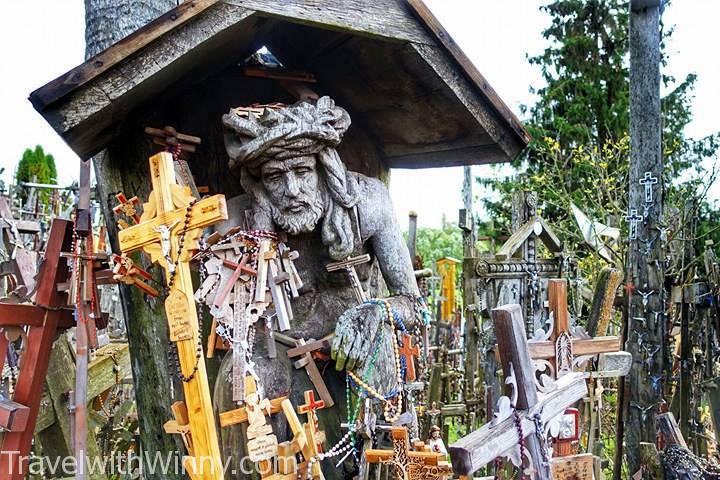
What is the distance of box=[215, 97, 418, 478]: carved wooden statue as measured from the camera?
309cm

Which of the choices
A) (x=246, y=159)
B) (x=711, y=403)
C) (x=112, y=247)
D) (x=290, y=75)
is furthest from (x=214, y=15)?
(x=711, y=403)

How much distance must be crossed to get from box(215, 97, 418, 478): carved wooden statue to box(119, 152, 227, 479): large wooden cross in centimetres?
38

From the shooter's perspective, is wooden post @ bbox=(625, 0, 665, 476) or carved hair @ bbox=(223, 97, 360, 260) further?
wooden post @ bbox=(625, 0, 665, 476)

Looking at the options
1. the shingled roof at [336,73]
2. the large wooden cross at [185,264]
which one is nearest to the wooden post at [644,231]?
the shingled roof at [336,73]

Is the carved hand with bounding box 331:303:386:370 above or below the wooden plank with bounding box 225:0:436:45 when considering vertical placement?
below

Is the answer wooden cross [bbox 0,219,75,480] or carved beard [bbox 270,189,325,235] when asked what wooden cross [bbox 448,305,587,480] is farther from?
wooden cross [bbox 0,219,75,480]

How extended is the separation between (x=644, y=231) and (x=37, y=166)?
699 inches

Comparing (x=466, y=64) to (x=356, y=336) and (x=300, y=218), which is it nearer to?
(x=300, y=218)

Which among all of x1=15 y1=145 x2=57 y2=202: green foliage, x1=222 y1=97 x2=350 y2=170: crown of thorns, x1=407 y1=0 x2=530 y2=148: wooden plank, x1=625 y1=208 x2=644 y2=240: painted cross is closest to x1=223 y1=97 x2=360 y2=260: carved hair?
x1=222 y1=97 x2=350 y2=170: crown of thorns

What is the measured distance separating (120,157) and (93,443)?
2.01m

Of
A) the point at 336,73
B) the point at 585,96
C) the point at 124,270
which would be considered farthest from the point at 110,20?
the point at 585,96

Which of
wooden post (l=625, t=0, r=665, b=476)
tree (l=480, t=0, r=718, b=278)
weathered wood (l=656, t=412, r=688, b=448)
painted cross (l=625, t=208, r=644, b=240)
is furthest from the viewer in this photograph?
tree (l=480, t=0, r=718, b=278)

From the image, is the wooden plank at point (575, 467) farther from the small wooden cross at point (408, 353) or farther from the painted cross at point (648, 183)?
the painted cross at point (648, 183)

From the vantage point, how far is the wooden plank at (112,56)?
2676mm
